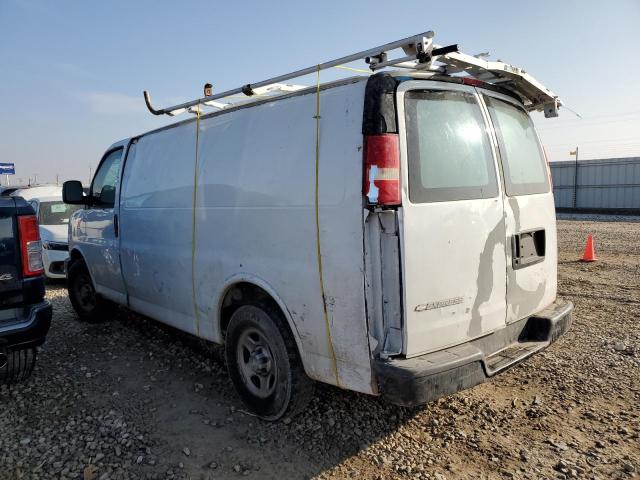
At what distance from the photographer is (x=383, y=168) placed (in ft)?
8.48

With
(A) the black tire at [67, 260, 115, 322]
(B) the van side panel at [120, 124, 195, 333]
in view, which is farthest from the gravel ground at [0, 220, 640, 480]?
(A) the black tire at [67, 260, 115, 322]

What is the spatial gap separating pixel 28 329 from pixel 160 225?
136cm

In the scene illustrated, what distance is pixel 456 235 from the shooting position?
282 cm

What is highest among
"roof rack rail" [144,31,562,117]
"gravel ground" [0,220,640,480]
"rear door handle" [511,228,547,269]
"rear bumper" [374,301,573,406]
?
"roof rack rail" [144,31,562,117]

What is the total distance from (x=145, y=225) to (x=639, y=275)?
7774 millimetres

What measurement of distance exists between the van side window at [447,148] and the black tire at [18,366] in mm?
3287

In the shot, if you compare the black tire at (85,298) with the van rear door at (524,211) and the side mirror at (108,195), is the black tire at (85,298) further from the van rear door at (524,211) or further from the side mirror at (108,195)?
the van rear door at (524,211)

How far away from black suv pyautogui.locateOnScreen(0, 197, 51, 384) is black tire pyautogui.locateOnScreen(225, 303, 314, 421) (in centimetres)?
150

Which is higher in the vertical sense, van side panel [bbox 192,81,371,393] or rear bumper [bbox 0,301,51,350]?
van side panel [bbox 192,81,371,393]

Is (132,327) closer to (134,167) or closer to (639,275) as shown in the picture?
(134,167)

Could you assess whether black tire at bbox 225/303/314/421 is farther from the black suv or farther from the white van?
the black suv

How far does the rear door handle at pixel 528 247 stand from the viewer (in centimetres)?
321

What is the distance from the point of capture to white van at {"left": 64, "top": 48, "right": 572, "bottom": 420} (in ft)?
8.58

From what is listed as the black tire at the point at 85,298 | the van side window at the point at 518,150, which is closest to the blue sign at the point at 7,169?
the black tire at the point at 85,298
